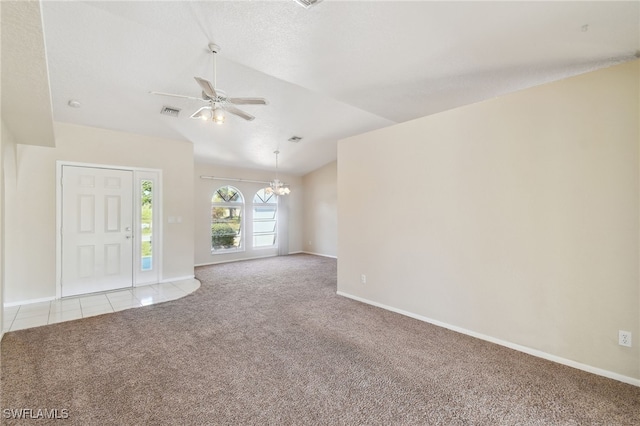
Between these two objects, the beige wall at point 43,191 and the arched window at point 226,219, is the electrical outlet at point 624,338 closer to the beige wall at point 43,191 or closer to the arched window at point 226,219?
the beige wall at point 43,191

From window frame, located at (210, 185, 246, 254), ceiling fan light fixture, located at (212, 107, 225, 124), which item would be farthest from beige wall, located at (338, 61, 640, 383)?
window frame, located at (210, 185, 246, 254)

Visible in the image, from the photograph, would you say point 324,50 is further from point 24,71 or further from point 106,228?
point 106,228

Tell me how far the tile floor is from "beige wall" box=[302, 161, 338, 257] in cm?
442

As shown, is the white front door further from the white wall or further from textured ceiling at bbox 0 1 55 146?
the white wall

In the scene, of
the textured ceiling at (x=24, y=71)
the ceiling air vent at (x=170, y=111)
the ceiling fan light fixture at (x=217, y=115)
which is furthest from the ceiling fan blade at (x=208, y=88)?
the ceiling air vent at (x=170, y=111)

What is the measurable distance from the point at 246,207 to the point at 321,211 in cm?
235

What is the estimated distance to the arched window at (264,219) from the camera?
8.60 metres

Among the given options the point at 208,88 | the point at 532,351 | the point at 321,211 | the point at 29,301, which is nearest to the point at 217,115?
the point at 208,88

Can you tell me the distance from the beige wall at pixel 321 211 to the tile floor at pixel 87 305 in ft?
14.5

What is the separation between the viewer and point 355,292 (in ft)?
14.6

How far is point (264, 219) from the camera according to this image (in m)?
8.84

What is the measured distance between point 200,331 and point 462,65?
13.7 ft

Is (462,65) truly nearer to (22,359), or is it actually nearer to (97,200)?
(22,359)

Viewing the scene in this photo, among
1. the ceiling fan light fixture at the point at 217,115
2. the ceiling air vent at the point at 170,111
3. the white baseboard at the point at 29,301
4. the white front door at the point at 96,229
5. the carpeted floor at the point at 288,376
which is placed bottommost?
the carpeted floor at the point at 288,376
